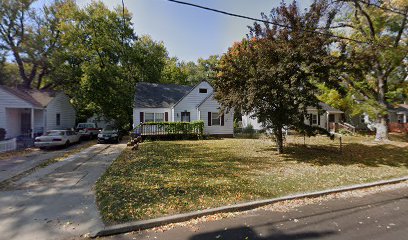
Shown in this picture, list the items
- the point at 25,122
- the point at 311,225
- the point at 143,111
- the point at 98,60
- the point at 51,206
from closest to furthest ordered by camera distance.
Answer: the point at 311,225
the point at 51,206
the point at 25,122
the point at 143,111
the point at 98,60

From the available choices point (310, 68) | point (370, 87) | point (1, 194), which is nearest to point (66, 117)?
point (1, 194)

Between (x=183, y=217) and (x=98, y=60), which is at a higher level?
(x=98, y=60)

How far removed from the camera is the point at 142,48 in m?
34.3

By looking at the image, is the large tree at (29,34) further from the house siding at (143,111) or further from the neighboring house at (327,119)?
the neighboring house at (327,119)

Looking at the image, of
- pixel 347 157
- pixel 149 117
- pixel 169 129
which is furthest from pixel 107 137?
pixel 347 157

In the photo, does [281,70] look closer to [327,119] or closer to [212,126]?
[212,126]

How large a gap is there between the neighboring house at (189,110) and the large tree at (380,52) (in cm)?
1151

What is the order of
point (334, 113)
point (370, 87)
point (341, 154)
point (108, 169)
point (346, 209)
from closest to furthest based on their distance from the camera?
point (346, 209) → point (108, 169) → point (341, 154) → point (370, 87) → point (334, 113)

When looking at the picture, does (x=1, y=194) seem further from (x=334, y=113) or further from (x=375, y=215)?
(x=334, y=113)

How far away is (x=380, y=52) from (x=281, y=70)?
12.7 m

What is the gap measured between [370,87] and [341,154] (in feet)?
A: 43.5

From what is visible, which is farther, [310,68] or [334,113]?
[334,113]

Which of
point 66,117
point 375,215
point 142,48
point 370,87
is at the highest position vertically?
point 142,48

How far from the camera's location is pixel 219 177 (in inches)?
332
